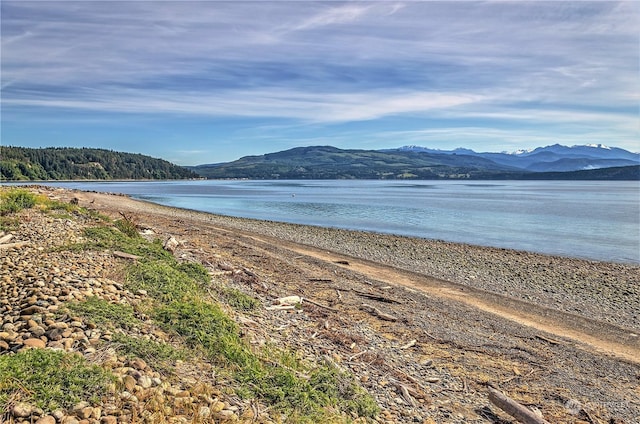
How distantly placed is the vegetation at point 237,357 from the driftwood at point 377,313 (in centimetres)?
513

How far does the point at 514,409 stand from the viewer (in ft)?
25.3

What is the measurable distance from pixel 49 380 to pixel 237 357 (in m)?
2.66

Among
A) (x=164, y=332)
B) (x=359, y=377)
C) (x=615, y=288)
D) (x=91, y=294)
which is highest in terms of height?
(x=91, y=294)

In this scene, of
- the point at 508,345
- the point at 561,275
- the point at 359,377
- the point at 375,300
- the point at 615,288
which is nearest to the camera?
the point at 359,377

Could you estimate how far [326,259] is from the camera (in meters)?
23.9

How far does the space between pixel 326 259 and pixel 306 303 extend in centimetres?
1101

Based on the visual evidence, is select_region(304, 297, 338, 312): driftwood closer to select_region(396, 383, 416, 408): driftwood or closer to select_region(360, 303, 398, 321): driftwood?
select_region(360, 303, 398, 321): driftwood

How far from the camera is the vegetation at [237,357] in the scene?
20.6ft

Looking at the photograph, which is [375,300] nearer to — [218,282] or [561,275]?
[218,282]

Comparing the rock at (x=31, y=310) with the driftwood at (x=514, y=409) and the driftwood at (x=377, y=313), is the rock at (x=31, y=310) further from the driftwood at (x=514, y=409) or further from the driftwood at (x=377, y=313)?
the driftwood at (x=377, y=313)

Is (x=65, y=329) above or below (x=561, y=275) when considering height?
above

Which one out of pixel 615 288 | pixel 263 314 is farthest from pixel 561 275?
pixel 263 314

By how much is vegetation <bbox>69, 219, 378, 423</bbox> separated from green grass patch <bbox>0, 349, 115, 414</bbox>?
2.80 ft

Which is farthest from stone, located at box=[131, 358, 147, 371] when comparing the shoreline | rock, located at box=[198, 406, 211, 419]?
the shoreline
